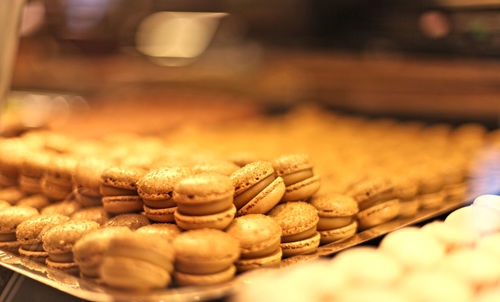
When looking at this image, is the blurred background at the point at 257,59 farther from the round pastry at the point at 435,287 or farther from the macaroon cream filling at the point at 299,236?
the round pastry at the point at 435,287

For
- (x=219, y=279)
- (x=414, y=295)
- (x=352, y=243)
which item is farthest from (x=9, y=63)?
(x=414, y=295)

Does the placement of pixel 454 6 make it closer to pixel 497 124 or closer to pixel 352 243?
pixel 497 124

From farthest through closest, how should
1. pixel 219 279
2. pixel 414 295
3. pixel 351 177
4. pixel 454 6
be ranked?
Answer: pixel 454 6, pixel 351 177, pixel 219 279, pixel 414 295

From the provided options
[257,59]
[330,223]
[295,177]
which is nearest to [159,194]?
[295,177]

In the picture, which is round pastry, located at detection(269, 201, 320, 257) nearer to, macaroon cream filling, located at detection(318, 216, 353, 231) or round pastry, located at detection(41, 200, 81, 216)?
macaroon cream filling, located at detection(318, 216, 353, 231)

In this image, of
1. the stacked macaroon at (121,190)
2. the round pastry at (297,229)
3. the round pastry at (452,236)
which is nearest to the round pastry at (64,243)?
the stacked macaroon at (121,190)

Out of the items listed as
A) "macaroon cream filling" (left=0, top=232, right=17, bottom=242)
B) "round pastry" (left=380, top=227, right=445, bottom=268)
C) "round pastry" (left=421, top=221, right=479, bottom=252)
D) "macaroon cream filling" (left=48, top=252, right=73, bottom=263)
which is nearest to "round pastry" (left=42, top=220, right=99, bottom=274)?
"macaroon cream filling" (left=48, top=252, right=73, bottom=263)
